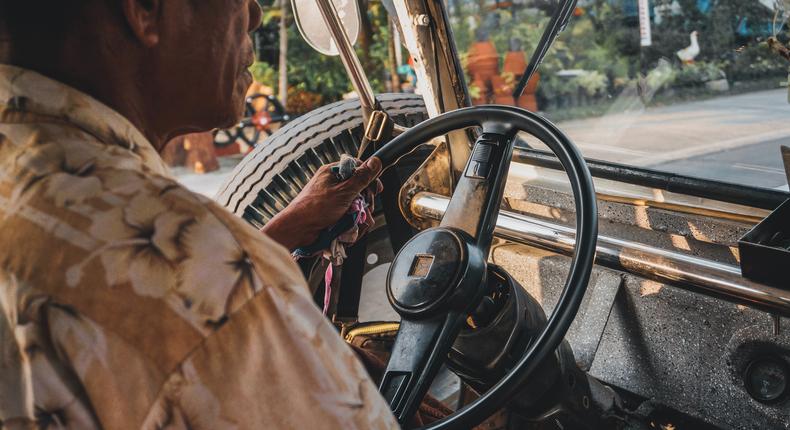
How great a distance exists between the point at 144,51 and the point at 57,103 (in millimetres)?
96

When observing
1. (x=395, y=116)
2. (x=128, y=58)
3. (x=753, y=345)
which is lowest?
(x=753, y=345)

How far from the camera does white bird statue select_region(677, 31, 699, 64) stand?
1669 mm

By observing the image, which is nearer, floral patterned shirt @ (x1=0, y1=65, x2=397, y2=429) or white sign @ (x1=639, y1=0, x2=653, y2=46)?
floral patterned shirt @ (x1=0, y1=65, x2=397, y2=429)

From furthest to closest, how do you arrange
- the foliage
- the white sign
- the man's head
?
the foliage
the white sign
the man's head

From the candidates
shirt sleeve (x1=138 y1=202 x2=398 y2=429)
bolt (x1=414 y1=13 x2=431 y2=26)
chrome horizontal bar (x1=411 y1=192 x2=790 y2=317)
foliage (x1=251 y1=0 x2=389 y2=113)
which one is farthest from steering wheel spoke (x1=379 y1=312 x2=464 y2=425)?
foliage (x1=251 y1=0 x2=389 y2=113)

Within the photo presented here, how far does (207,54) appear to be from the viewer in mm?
799

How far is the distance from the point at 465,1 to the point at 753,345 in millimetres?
1168

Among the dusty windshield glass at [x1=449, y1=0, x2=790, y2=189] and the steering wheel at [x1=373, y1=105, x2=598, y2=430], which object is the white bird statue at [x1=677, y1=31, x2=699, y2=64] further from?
the steering wheel at [x1=373, y1=105, x2=598, y2=430]

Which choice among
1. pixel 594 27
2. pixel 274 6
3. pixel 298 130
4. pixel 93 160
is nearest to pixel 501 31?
pixel 594 27

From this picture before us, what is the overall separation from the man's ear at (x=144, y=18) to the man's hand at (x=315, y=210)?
2.49 feet

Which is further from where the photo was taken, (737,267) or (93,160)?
(737,267)

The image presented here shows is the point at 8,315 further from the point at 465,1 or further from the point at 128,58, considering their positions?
the point at 465,1

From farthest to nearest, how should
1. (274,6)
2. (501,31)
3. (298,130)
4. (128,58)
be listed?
(274,6), (298,130), (501,31), (128,58)

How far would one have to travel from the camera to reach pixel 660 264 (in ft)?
5.33
